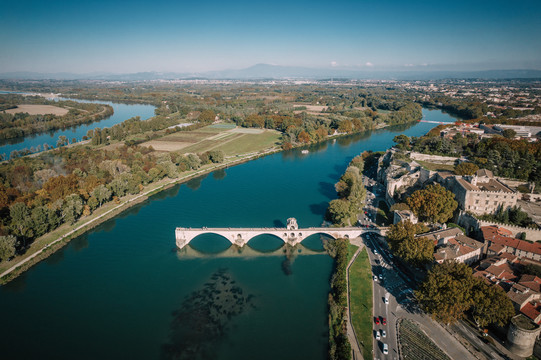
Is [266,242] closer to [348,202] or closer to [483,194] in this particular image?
[348,202]

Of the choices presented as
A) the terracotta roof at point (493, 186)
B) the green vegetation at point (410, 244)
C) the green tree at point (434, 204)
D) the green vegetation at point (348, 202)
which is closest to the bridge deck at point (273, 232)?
the green vegetation at point (348, 202)

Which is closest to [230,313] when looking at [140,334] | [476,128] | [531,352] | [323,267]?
[140,334]

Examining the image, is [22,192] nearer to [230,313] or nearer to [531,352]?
[230,313]

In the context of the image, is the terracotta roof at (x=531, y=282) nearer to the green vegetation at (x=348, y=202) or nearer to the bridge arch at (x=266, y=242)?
the green vegetation at (x=348, y=202)

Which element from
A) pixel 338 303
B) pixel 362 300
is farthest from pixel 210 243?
pixel 362 300

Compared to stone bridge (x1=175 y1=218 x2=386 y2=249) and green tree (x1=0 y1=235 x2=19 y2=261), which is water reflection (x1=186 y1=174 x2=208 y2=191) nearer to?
stone bridge (x1=175 y1=218 x2=386 y2=249)

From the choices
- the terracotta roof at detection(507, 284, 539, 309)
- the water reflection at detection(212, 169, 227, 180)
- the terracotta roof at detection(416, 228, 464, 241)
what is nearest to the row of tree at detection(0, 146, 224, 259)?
the water reflection at detection(212, 169, 227, 180)

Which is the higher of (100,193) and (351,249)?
(100,193)
